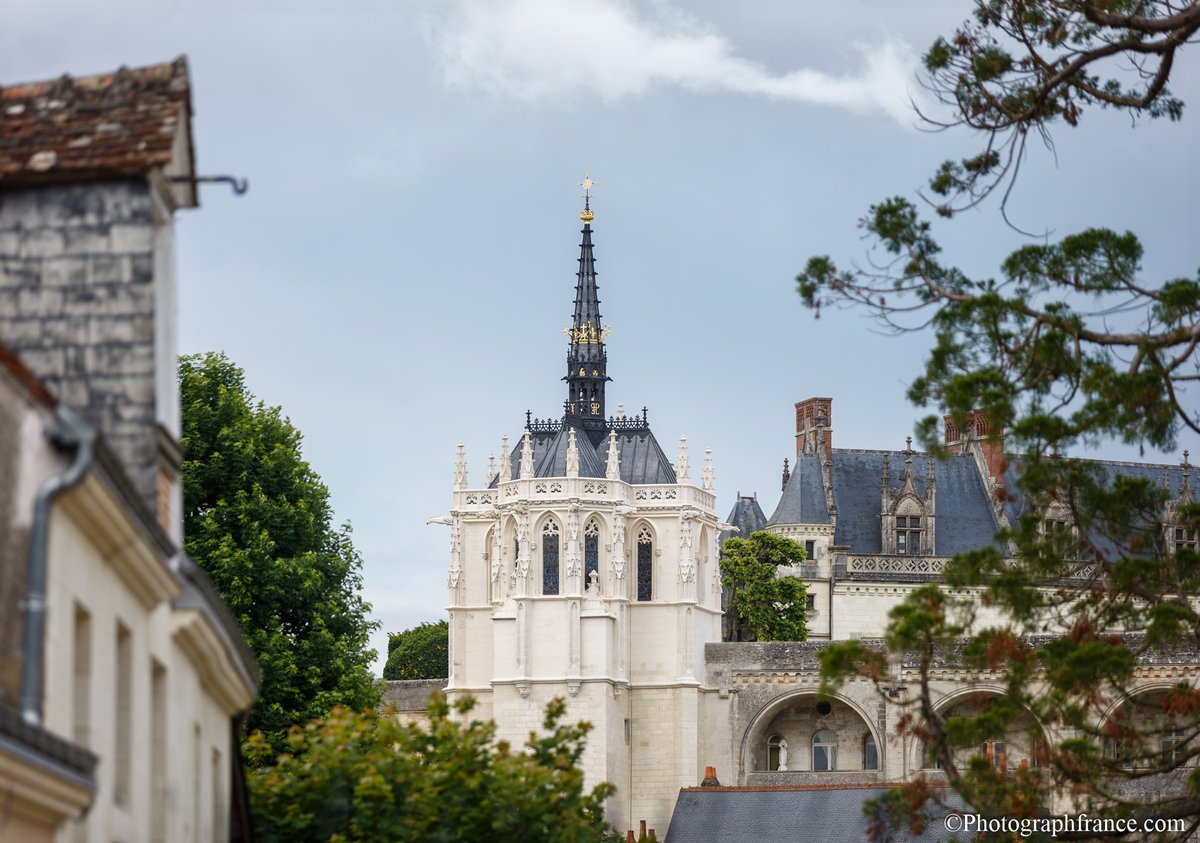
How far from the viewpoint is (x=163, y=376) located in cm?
1310

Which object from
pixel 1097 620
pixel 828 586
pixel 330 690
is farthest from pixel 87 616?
pixel 828 586

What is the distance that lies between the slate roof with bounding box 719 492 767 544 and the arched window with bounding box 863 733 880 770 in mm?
23126

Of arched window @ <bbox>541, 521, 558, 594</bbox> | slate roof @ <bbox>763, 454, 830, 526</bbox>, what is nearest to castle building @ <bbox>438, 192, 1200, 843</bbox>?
arched window @ <bbox>541, 521, 558, 594</bbox>

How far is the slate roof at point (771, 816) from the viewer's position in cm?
5997

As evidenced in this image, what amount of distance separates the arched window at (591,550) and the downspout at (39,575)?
65310 mm

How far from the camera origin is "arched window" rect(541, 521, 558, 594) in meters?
74.5

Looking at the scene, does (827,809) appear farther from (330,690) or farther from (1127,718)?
(1127,718)

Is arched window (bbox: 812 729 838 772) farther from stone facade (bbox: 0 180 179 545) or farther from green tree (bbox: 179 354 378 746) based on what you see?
stone facade (bbox: 0 180 179 545)

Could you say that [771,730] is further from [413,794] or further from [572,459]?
[413,794]

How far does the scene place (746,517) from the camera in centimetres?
10250

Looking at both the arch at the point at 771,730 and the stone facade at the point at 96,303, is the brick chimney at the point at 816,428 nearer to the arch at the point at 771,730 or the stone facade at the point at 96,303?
the arch at the point at 771,730

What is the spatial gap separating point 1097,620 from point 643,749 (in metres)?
55.2

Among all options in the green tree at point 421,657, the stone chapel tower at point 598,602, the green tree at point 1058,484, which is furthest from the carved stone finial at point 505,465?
the green tree at point 1058,484

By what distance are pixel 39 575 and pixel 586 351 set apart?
247 feet
